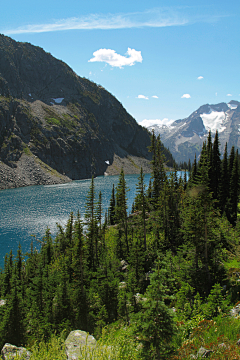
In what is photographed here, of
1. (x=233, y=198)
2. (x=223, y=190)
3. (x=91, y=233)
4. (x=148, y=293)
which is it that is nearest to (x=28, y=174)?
(x=91, y=233)

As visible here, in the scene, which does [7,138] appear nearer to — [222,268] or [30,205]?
[30,205]

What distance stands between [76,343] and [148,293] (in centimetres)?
634

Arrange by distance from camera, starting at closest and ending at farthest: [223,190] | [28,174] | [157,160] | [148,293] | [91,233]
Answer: [148,293] < [91,233] < [157,160] < [223,190] < [28,174]

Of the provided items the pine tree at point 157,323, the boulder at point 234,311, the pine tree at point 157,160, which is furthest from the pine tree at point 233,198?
the pine tree at point 157,323

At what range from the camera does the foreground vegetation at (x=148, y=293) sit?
7.80 m

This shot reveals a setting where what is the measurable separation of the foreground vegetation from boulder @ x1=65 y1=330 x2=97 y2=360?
23.2 inches

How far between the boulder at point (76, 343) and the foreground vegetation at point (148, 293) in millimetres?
590

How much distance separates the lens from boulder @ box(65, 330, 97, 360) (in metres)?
9.91

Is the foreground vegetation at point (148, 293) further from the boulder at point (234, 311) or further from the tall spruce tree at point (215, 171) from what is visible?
the tall spruce tree at point (215, 171)

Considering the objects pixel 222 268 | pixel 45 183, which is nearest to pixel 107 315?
pixel 222 268

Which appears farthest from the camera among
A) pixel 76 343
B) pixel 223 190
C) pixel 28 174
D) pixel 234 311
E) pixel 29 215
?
pixel 28 174

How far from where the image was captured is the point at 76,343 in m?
11.3

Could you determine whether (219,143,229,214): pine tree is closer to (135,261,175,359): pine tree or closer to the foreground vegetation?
the foreground vegetation

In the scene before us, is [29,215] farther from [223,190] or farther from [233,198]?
[233,198]
